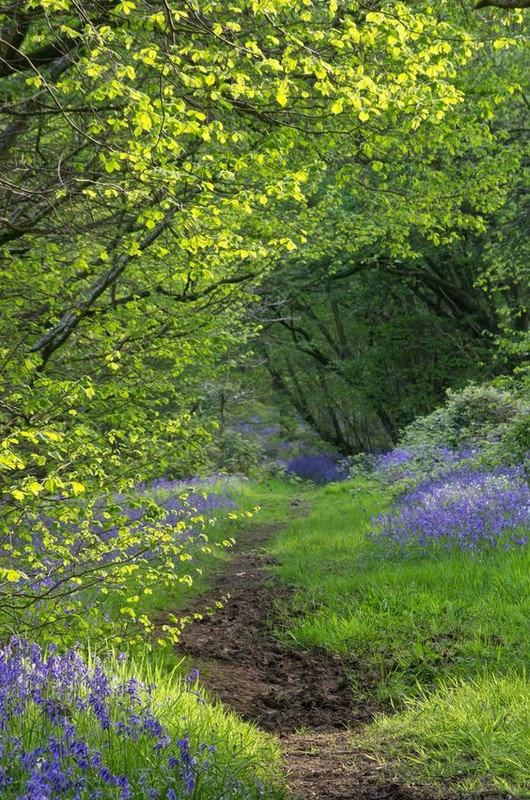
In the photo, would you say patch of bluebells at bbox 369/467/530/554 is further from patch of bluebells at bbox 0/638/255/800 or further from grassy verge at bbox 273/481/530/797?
patch of bluebells at bbox 0/638/255/800

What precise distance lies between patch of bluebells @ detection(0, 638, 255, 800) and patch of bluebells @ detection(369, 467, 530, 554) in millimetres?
4975

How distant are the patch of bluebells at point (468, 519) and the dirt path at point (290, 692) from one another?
6.02 feet

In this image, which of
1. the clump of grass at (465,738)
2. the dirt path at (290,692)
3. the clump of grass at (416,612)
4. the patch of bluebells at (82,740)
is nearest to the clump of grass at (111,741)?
the patch of bluebells at (82,740)

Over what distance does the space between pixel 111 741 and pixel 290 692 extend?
2752mm

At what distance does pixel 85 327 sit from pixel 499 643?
4.91 meters

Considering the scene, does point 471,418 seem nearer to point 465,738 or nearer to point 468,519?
point 468,519

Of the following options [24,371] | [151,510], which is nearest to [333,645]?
[151,510]

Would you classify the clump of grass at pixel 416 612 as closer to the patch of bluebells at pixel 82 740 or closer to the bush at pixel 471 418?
the patch of bluebells at pixel 82 740

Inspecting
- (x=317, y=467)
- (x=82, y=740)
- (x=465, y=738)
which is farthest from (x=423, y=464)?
(x=317, y=467)

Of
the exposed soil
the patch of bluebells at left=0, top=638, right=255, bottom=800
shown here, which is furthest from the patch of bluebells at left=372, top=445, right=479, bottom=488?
the patch of bluebells at left=0, top=638, right=255, bottom=800

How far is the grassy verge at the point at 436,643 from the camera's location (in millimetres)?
3914

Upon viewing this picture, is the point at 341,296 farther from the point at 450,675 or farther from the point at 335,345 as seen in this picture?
the point at 450,675

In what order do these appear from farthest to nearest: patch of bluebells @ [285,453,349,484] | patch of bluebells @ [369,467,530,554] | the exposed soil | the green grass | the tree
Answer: patch of bluebells @ [285,453,349,484]
patch of bluebells @ [369,467,530,554]
the tree
the exposed soil
the green grass

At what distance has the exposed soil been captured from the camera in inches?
154
